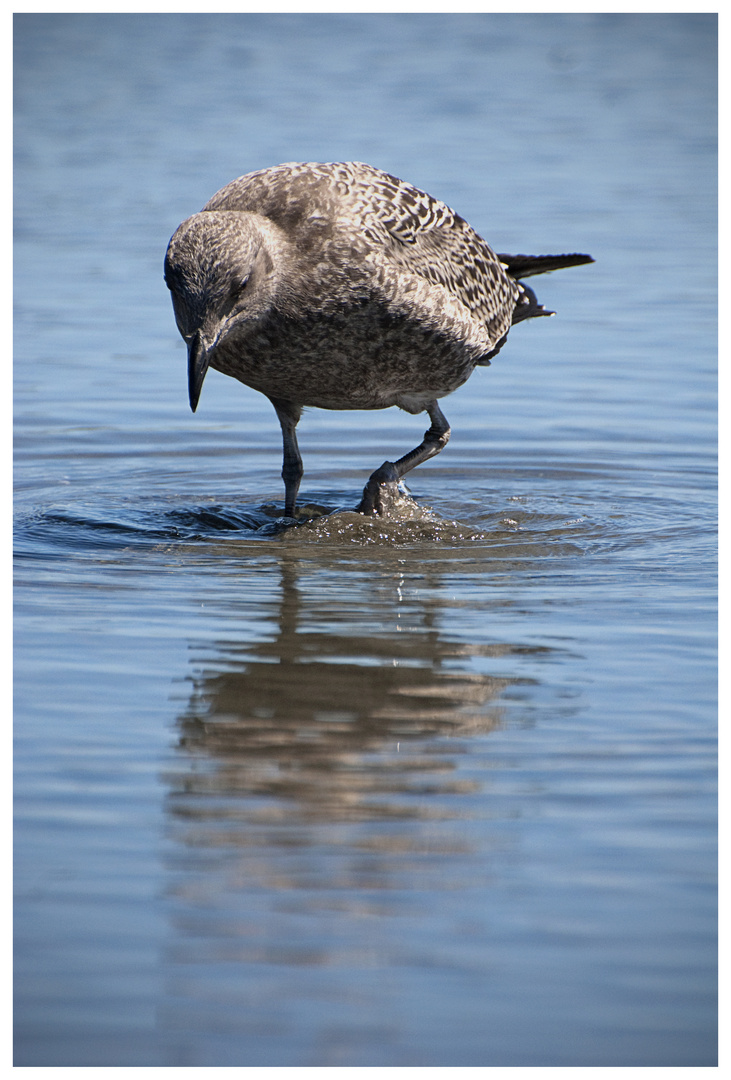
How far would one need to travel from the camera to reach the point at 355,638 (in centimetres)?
512

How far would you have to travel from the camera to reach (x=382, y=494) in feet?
23.2

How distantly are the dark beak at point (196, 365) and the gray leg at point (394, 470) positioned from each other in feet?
4.77

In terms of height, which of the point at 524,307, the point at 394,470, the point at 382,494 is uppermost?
the point at 524,307

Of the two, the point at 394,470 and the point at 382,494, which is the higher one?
the point at 394,470

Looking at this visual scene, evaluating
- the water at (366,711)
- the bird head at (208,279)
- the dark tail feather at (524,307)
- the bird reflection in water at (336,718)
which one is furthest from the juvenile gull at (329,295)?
the bird reflection in water at (336,718)

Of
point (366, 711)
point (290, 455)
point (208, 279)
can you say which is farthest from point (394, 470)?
point (366, 711)

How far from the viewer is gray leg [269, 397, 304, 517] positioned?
24.5ft

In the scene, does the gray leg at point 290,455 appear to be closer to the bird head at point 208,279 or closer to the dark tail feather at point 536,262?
the bird head at point 208,279

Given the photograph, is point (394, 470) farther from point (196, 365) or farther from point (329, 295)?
point (196, 365)

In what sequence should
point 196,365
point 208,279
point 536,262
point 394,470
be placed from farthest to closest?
point 536,262, point 394,470, point 208,279, point 196,365

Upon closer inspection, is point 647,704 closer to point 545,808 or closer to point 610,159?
point 545,808

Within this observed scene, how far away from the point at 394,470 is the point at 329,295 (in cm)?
114

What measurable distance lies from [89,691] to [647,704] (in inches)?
66.2

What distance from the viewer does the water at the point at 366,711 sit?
2957mm
